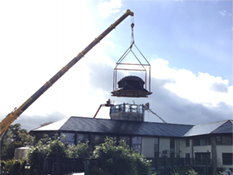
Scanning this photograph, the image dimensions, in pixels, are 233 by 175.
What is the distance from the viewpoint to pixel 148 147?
124 feet

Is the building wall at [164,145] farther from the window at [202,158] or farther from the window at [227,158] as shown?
the window at [227,158]

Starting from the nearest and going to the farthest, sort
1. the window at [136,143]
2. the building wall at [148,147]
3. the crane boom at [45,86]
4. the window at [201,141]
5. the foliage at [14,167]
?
the crane boom at [45,86]
the foliage at [14,167]
the window at [201,141]
the window at [136,143]
the building wall at [148,147]

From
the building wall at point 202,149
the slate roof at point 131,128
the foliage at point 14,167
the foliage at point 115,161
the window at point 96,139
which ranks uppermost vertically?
the slate roof at point 131,128

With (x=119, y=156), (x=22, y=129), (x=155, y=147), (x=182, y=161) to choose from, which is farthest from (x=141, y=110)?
(x=22, y=129)

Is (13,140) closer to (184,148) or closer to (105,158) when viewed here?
(184,148)

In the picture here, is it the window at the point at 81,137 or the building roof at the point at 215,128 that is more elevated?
the building roof at the point at 215,128

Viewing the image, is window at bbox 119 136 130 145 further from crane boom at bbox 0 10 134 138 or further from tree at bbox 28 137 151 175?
crane boom at bbox 0 10 134 138

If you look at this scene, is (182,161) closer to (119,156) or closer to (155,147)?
(155,147)

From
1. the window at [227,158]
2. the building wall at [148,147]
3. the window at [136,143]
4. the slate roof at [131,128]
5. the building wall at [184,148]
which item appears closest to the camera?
the window at [227,158]

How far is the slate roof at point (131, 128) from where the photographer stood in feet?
114

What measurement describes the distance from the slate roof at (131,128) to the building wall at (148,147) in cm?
78

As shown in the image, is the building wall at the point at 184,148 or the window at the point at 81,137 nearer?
the window at the point at 81,137

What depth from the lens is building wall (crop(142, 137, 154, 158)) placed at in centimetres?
3731

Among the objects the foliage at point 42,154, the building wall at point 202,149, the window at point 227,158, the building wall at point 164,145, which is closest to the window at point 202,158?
the building wall at point 202,149
